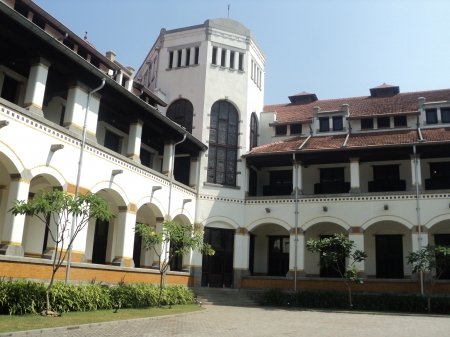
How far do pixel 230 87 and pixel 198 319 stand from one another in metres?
17.2

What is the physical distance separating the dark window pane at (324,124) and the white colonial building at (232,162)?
9cm

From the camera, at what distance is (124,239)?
67.5ft

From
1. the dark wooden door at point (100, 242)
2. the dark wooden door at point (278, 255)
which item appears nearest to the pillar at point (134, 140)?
the dark wooden door at point (100, 242)

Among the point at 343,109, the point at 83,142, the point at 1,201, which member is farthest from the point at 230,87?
the point at 1,201

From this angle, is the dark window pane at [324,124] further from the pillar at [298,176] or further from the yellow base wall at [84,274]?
the yellow base wall at [84,274]

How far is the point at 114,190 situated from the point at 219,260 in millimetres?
9730

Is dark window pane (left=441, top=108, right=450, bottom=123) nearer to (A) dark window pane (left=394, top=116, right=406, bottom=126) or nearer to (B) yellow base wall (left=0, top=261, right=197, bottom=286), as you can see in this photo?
(A) dark window pane (left=394, top=116, right=406, bottom=126)

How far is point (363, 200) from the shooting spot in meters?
25.9

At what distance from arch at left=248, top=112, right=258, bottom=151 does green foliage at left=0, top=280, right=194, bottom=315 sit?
12.6m

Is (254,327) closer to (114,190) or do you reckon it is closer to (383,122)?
(114,190)

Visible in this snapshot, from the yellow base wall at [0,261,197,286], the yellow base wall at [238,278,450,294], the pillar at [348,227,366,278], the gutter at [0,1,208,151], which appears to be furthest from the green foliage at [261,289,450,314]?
the gutter at [0,1,208,151]

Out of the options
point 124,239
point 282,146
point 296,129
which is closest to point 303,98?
point 296,129

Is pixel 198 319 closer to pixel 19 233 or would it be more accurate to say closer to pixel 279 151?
pixel 19 233

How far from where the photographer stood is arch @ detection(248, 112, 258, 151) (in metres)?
30.9
